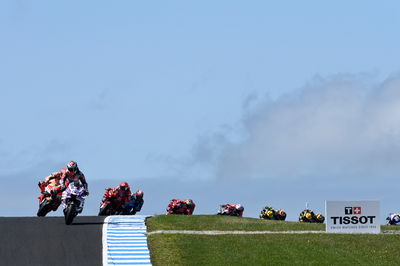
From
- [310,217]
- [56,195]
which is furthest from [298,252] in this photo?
[310,217]

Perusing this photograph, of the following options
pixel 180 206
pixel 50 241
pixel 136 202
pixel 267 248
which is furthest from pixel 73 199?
pixel 180 206

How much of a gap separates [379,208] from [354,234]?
148 centimetres

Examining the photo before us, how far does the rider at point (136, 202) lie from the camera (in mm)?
43719

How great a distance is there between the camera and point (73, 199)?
106 feet

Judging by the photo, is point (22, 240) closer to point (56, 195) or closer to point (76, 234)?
point (76, 234)

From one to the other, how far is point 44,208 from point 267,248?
42.7 feet

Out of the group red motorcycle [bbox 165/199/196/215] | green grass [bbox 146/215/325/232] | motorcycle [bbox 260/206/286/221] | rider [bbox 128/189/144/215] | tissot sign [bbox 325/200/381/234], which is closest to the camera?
tissot sign [bbox 325/200/381/234]

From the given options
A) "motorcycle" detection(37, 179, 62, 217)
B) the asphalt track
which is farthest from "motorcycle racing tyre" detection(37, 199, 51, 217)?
the asphalt track

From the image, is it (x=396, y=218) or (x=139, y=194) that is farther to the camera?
(x=396, y=218)

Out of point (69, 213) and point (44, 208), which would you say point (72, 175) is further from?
point (44, 208)

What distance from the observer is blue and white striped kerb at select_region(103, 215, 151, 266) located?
2584 centimetres

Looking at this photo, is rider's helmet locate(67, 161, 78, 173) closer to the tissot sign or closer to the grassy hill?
the grassy hill

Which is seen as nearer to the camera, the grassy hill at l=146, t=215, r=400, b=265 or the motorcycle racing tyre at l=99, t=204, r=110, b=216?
the grassy hill at l=146, t=215, r=400, b=265

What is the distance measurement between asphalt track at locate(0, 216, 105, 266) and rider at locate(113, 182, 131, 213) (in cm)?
600
